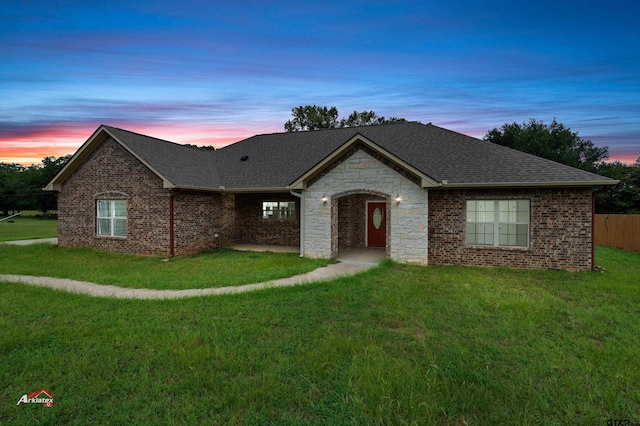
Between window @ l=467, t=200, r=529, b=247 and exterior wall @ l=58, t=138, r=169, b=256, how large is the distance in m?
12.2

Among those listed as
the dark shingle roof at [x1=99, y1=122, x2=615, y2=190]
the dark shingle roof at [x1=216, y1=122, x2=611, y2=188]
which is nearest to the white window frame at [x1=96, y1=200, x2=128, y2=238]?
the dark shingle roof at [x1=99, y1=122, x2=615, y2=190]

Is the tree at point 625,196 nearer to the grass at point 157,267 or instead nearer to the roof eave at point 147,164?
the grass at point 157,267

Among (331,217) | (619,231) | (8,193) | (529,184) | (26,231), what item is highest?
(8,193)

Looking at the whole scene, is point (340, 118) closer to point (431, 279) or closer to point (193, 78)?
point (193, 78)

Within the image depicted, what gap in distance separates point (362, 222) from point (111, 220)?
465 inches

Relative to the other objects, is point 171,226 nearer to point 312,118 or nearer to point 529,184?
point 529,184

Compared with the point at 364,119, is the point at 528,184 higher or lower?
lower

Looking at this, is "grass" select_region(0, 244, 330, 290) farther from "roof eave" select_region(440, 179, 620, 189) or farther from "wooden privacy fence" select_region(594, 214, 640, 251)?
"wooden privacy fence" select_region(594, 214, 640, 251)

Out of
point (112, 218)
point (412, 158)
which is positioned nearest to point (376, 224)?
point (412, 158)

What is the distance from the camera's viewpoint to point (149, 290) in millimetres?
8250

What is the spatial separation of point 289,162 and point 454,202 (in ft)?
28.1

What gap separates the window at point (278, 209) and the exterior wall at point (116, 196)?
4.88 metres

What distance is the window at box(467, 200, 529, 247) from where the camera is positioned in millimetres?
11164

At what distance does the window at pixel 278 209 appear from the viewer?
645 inches
